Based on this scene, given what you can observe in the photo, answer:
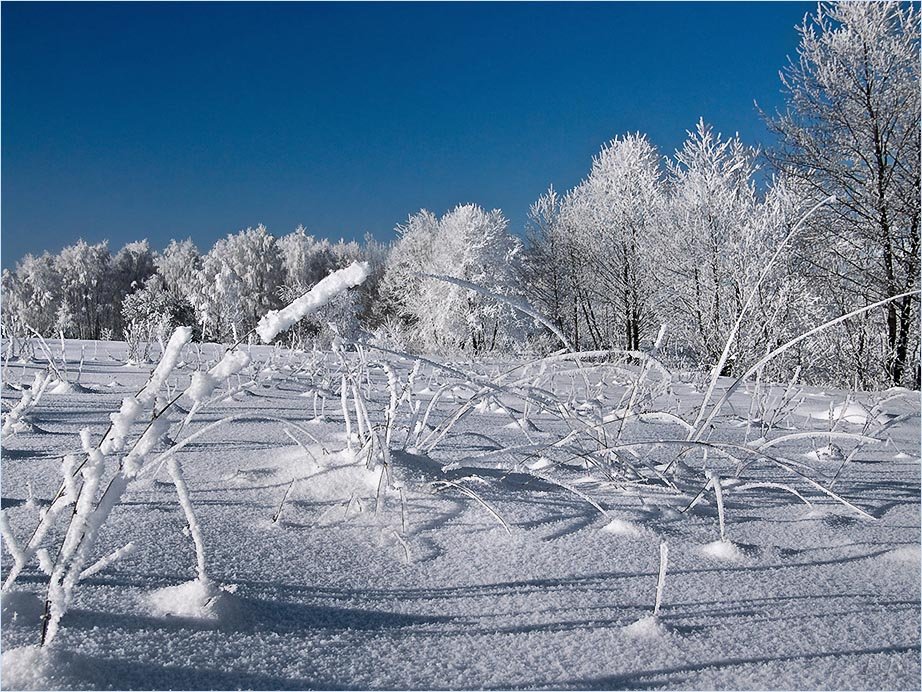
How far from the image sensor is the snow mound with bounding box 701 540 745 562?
108 cm

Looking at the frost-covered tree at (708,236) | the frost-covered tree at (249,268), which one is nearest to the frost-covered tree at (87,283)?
the frost-covered tree at (249,268)

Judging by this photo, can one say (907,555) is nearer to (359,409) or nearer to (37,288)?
(359,409)

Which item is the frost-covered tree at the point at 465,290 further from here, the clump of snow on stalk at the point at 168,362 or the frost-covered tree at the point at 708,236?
the clump of snow on stalk at the point at 168,362

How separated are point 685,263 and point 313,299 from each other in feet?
47.4

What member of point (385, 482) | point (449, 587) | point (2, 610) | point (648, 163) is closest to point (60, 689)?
point (2, 610)

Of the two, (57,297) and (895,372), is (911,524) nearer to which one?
(895,372)

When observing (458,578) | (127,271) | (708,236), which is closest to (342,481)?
(458,578)

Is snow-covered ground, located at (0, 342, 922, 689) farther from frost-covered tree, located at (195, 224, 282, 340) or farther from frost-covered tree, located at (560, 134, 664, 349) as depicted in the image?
frost-covered tree, located at (195, 224, 282, 340)

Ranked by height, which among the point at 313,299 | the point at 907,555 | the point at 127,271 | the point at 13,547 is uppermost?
the point at 127,271

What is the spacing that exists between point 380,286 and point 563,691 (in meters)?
27.4

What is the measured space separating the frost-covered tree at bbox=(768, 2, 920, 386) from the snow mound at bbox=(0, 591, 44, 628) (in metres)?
9.78

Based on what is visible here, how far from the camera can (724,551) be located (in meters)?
1.10

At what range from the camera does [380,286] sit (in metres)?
27.7

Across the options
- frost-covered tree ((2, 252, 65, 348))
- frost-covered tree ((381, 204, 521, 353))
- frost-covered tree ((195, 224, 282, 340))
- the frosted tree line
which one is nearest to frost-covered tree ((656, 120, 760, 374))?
the frosted tree line
